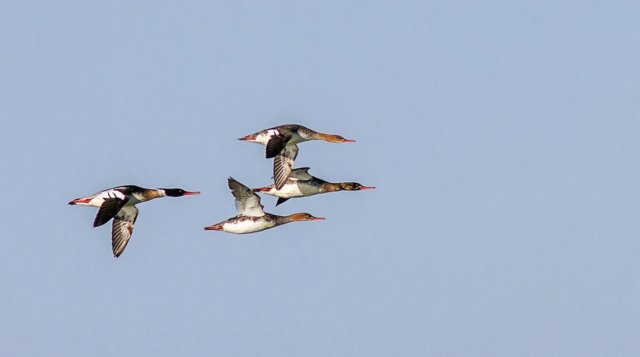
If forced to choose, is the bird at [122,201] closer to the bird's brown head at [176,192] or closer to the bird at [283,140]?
the bird's brown head at [176,192]

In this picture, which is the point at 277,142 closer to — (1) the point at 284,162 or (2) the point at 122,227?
(1) the point at 284,162

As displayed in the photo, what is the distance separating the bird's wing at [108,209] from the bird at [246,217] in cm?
438

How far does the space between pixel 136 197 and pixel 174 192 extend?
2.13 metres

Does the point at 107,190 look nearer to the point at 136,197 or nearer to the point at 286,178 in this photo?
the point at 136,197

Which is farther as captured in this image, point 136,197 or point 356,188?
point 356,188

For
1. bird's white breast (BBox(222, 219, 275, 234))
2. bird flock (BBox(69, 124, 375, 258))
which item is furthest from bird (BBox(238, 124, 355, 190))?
bird's white breast (BBox(222, 219, 275, 234))

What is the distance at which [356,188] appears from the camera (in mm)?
86438

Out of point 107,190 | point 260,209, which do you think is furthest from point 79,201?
point 260,209

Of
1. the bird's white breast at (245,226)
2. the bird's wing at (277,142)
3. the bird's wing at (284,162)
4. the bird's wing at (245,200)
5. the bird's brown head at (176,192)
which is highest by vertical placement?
the bird's wing at (277,142)

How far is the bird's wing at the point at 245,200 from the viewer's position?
269 ft

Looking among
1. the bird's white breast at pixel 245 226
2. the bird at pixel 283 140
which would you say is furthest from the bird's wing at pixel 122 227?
the bird at pixel 283 140

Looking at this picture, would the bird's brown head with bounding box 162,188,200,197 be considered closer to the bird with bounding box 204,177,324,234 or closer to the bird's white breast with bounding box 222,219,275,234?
the bird with bounding box 204,177,324,234

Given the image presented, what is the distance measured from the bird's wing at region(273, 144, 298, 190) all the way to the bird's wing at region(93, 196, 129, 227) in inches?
226

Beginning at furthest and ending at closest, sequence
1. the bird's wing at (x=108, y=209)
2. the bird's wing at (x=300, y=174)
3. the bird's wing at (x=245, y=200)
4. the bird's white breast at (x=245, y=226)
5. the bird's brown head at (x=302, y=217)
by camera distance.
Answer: the bird's wing at (x=300, y=174) < the bird's brown head at (x=302, y=217) < the bird's white breast at (x=245, y=226) < the bird's wing at (x=245, y=200) < the bird's wing at (x=108, y=209)
